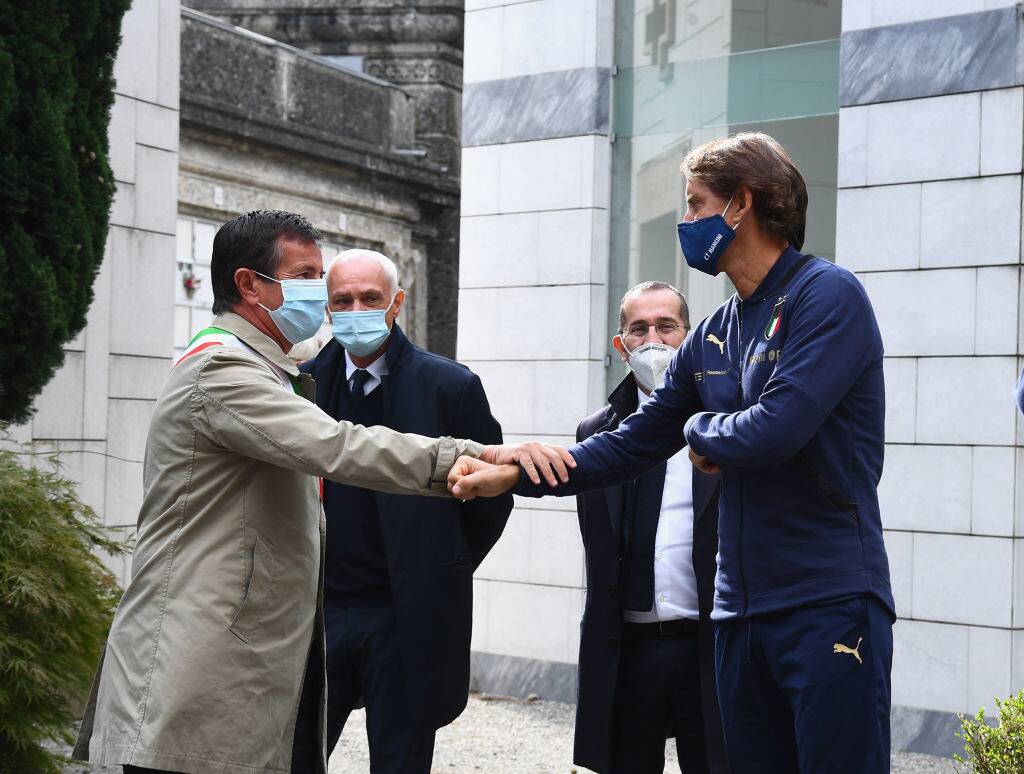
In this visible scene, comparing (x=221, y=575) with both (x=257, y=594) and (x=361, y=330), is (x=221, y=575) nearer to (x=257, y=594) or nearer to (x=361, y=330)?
(x=257, y=594)

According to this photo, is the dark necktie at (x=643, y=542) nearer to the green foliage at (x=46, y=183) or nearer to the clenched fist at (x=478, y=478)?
the clenched fist at (x=478, y=478)

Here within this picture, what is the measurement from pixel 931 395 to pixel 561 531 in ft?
8.52

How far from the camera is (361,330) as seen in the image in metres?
5.03

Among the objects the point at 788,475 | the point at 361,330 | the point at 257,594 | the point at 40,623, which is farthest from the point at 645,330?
the point at 40,623

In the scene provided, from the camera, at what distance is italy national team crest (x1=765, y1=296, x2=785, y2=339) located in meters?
3.39

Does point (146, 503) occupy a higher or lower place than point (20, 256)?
lower

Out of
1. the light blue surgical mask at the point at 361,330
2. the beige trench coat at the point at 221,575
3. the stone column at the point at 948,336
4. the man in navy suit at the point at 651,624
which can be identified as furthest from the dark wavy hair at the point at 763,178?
the stone column at the point at 948,336

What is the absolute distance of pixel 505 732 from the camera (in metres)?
8.16

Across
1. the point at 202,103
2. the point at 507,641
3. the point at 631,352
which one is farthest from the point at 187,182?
the point at 631,352

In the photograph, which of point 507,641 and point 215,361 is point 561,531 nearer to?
point 507,641

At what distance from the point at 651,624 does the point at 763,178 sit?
1839mm

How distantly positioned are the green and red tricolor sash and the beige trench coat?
4 cm

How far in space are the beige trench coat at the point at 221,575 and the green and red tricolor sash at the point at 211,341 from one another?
1.5 inches

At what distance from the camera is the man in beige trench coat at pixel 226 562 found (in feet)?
11.3
